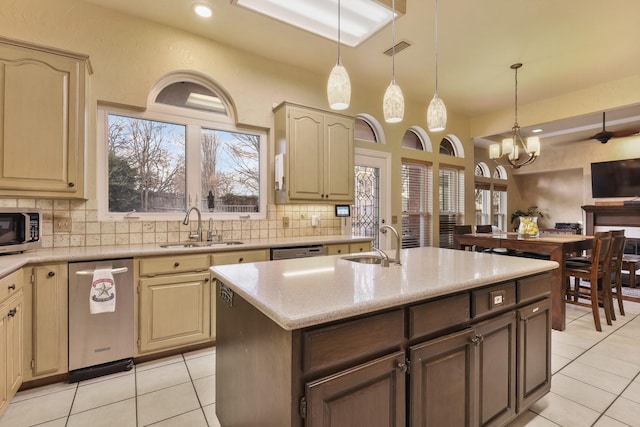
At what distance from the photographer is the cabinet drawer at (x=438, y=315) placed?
1.27m

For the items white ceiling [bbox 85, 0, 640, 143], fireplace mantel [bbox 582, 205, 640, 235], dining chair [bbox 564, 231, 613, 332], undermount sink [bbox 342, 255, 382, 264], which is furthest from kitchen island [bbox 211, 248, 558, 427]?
fireplace mantel [bbox 582, 205, 640, 235]

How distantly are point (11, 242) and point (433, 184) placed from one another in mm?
5161

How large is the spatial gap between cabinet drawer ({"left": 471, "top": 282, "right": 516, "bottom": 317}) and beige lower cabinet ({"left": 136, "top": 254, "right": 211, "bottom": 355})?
2.08m

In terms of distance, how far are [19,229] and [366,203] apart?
3.67 metres

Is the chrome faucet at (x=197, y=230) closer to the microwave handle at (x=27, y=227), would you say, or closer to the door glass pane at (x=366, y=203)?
the microwave handle at (x=27, y=227)

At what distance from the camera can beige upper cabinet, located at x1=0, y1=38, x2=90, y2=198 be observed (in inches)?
85.3

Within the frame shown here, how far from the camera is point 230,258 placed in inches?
109

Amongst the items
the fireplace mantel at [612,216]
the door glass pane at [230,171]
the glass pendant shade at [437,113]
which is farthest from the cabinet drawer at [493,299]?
the fireplace mantel at [612,216]

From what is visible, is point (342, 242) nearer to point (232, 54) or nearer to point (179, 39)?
point (232, 54)

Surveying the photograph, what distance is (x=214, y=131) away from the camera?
3398 millimetres

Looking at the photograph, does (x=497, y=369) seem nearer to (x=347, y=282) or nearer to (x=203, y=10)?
(x=347, y=282)

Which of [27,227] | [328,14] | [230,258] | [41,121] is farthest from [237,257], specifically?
[328,14]

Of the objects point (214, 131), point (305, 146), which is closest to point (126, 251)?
point (214, 131)

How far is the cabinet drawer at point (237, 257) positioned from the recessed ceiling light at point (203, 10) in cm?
217
